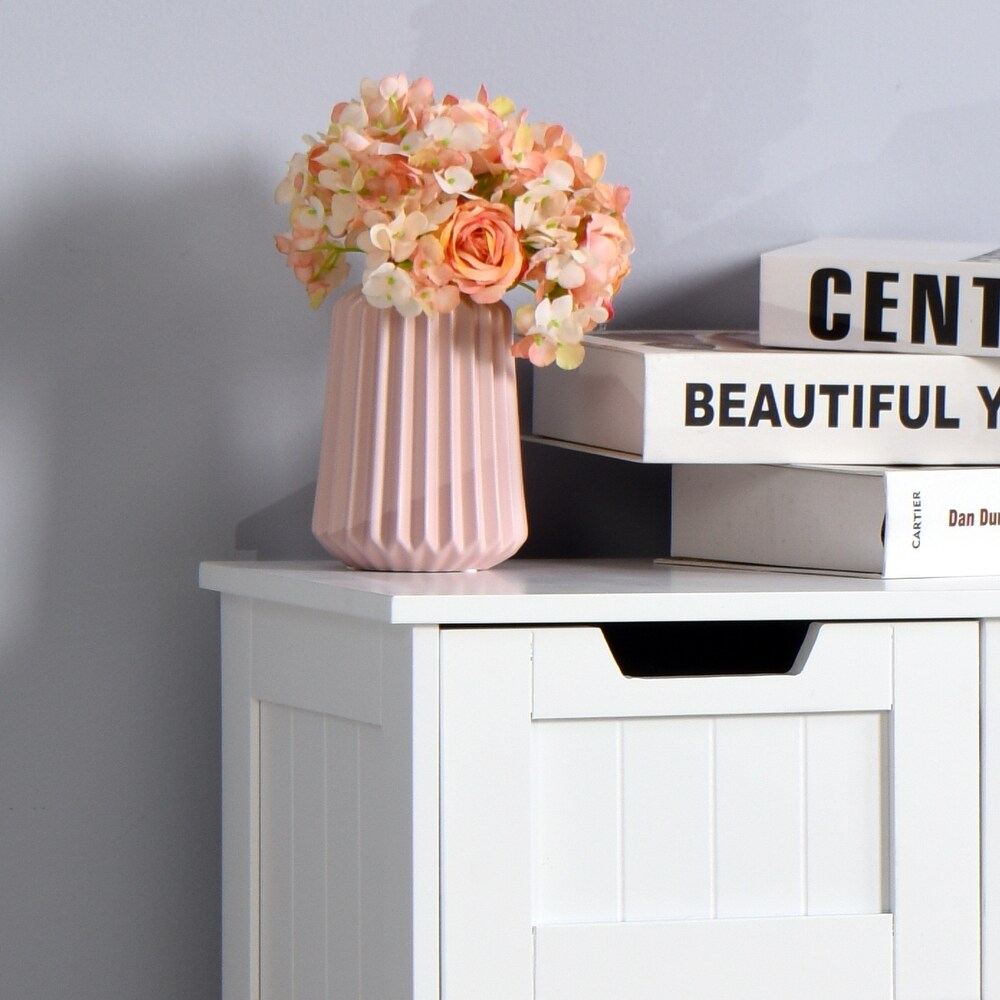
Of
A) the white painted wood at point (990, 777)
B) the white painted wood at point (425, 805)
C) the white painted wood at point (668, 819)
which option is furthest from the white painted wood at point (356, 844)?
the white painted wood at point (990, 777)

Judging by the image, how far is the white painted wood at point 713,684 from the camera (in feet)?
2.40

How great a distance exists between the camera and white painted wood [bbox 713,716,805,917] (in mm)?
753

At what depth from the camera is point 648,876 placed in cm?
75

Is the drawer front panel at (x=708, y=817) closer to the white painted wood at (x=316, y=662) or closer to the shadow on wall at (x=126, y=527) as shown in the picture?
the white painted wood at (x=316, y=662)

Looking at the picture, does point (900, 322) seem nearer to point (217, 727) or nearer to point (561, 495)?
point (561, 495)

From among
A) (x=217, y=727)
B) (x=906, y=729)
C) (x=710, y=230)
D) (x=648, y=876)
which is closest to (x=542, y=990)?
(x=648, y=876)

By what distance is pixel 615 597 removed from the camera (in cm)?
73

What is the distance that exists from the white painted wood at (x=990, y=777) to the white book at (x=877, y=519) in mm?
80

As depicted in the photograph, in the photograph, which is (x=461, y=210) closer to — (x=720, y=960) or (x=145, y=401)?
(x=145, y=401)

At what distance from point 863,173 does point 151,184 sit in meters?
0.60

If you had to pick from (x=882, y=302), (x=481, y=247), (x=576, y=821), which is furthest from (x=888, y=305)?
(x=576, y=821)

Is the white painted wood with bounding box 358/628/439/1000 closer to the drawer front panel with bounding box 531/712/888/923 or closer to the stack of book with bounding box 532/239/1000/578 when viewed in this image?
the drawer front panel with bounding box 531/712/888/923

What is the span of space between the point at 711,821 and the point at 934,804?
0.13 meters

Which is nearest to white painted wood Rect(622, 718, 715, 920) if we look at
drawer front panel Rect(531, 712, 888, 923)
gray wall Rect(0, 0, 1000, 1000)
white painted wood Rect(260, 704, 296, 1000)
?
drawer front panel Rect(531, 712, 888, 923)
